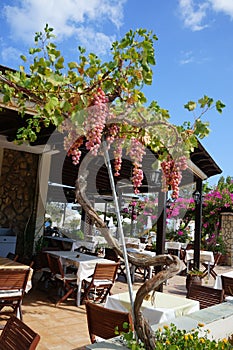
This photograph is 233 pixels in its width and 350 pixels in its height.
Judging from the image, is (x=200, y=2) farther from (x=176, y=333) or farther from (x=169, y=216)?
(x=169, y=216)

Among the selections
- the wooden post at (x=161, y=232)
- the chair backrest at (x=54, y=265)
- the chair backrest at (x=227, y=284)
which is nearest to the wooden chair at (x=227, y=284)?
the chair backrest at (x=227, y=284)

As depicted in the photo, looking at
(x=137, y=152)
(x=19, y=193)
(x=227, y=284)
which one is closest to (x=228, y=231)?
(x=227, y=284)

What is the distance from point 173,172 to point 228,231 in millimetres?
11544

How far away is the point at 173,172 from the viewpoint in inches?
80.4

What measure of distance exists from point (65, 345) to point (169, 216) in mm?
10071

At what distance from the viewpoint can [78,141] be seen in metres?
1.93

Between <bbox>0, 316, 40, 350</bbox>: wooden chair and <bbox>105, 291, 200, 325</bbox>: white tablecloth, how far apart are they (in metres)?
1.41

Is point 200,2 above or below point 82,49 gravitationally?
above

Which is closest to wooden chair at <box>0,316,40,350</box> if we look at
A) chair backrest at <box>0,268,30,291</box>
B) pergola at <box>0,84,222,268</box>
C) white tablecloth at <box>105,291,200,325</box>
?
white tablecloth at <box>105,291,200,325</box>

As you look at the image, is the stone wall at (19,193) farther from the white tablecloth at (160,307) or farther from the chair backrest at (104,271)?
the white tablecloth at (160,307)

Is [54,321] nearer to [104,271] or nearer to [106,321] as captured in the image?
[104,271]

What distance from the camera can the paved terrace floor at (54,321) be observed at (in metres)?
3.26

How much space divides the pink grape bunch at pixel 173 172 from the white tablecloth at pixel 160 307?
1.36 metres

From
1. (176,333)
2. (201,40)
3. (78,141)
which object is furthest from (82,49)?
(201,40)
